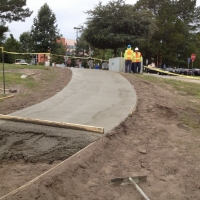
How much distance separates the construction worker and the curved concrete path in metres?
7.40

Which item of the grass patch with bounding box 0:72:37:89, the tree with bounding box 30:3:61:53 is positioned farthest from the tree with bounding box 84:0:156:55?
the tree with bounding box 30:3:61:53

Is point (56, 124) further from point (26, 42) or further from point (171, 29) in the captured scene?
point (26, 42)

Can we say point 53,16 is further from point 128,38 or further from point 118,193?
point 118,193

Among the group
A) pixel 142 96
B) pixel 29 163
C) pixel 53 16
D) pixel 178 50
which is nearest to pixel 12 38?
pixel 53 16

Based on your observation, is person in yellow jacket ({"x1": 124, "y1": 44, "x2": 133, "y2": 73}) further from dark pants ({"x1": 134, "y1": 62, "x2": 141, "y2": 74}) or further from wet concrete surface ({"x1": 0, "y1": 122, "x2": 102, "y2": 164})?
wet concrete surface ({"x1": 0, "y1": 122, "x2": 102, "y2": 164})

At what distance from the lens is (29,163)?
5.30 meters

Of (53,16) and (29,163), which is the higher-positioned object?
(53,16)

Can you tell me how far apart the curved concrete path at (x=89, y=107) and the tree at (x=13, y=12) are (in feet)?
98.3

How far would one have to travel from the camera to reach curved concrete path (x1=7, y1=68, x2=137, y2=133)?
6973mm

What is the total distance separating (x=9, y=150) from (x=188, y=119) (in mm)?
4444

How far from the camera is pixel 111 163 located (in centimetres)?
519

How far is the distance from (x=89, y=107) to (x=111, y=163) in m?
3.25

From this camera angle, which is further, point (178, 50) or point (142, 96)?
point (178, 50)

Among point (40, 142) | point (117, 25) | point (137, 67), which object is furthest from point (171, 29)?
point (40, 142)
